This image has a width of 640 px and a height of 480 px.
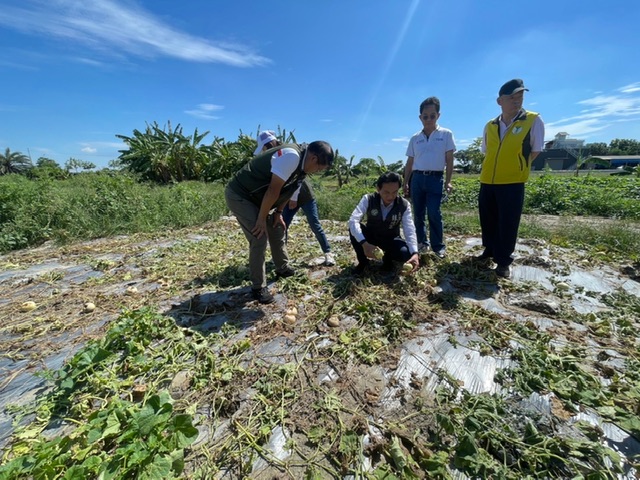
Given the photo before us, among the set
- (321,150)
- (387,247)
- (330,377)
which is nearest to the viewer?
(330,377)

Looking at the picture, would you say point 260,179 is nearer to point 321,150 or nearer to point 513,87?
point 321,150

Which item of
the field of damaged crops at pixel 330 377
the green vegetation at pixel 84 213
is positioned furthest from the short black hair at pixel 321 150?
the green vegetation at pixel 84 213

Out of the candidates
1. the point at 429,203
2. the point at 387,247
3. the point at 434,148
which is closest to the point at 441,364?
the point at 387,247

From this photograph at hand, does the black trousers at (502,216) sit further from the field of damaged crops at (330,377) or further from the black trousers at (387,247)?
the black trousers at (387,247)

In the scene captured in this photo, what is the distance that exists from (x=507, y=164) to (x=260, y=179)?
2.38 m

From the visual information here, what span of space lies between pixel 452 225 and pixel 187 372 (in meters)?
4.92

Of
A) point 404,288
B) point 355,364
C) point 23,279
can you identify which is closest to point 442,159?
point 404,288

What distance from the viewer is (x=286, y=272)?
335cm

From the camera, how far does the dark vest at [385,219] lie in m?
3.09

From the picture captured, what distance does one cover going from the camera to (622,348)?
2.00 meters

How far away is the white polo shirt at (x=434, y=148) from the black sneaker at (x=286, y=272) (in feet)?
6.28

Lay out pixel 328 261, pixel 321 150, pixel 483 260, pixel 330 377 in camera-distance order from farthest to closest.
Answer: pixel 328 261 < pixel 483 260 < pixel 321 150 < pixel 330 377

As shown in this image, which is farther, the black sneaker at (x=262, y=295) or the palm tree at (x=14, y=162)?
the palm tree at (x=14, y=162)

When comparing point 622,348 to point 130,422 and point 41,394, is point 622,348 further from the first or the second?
point 41,394
